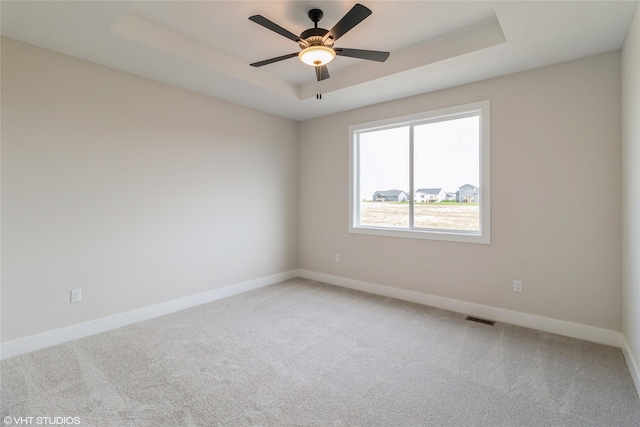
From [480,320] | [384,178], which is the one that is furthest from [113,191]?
[480,320]

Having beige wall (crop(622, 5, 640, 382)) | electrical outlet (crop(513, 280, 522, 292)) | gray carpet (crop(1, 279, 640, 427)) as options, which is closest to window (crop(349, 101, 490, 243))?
electrical outlet (crop(513, 280, 522, 292))

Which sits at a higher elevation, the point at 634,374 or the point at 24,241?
the point at 24,241

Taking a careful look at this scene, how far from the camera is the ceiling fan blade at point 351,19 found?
1.93m

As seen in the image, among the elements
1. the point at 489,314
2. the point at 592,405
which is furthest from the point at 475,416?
the point at 489,314

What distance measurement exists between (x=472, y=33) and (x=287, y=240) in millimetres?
3672

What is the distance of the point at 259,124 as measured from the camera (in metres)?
4.59

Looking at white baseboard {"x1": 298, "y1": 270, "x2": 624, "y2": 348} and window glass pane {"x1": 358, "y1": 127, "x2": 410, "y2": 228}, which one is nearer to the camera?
white baseboard {"x1": 298, "y1": 270, "x2": 624, "y2": 348}

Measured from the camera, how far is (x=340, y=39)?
9.71ft

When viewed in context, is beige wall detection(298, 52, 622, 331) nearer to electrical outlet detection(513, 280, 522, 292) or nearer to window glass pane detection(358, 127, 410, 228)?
electrical outlet detection(513, 280, 522, 292)

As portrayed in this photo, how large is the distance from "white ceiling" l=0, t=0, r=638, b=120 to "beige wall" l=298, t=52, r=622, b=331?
249 mm

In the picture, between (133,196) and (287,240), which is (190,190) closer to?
(133,196)

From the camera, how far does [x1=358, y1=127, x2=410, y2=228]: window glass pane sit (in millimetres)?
4164

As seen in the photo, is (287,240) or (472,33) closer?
(472,33)

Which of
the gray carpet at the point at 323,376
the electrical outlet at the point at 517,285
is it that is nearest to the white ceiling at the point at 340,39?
the electrical outlet at the point at 517,285
